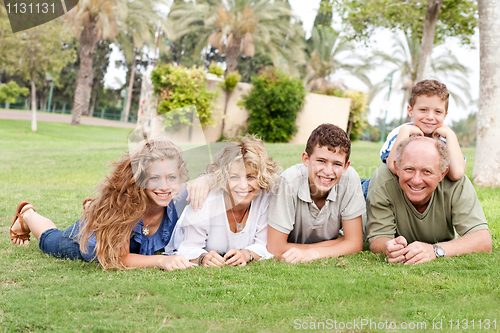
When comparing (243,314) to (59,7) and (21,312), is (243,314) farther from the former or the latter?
(59,7)

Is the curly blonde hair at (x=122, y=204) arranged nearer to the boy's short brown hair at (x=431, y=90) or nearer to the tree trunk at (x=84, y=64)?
the boy's short brown hair at (x=431, y=90)

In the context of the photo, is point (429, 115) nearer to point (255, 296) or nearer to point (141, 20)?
point (255, 296)

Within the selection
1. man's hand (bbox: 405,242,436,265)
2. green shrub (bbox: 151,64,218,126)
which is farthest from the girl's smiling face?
green shrub (bbox: 151,64,218,126)

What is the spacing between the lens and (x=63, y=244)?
4293 mm

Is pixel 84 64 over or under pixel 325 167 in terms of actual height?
over

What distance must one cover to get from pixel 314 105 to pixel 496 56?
13.6m

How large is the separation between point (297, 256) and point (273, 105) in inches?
660

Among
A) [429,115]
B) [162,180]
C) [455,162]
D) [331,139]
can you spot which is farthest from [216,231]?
[429,115]

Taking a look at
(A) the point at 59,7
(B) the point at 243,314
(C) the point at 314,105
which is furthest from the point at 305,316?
(A) the point at 59,7

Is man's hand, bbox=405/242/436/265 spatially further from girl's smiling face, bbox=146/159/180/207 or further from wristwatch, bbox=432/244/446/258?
girl's smiling face, bbox=146/159/180/207

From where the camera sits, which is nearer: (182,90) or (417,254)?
(417,254)

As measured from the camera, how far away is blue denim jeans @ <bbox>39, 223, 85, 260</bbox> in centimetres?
423

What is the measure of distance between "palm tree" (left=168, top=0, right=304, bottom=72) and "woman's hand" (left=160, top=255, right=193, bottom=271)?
80.8ft

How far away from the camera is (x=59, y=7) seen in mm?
21547
